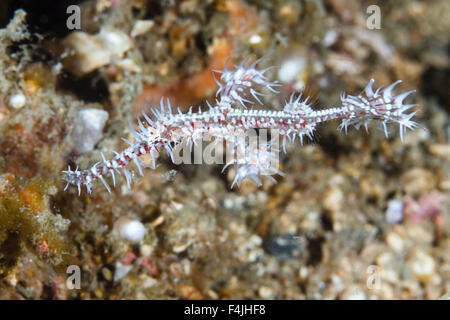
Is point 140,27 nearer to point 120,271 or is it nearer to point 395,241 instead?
point 120,271

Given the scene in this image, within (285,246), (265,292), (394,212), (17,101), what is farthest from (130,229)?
(394,212)

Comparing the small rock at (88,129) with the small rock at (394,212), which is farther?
the small rock at (394,212)

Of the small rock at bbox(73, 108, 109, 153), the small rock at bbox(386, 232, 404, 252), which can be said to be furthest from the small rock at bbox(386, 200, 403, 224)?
the small rock at bbox(73, 108, 109, 153)

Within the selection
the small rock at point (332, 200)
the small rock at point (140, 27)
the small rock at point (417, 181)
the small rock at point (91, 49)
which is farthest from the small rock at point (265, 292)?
the small rock at point (140, 27)

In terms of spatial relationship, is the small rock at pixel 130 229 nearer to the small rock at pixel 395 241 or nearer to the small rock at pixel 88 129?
the small rock at pixel 88 129

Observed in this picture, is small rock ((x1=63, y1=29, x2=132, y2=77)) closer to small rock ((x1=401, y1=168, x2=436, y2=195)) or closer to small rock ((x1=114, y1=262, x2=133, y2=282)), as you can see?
small rock ((x1=114, y1=262, x2=133, y2=282))

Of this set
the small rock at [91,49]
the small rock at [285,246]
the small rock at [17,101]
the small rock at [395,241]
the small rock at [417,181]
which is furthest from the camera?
the small rock at [417,181]
